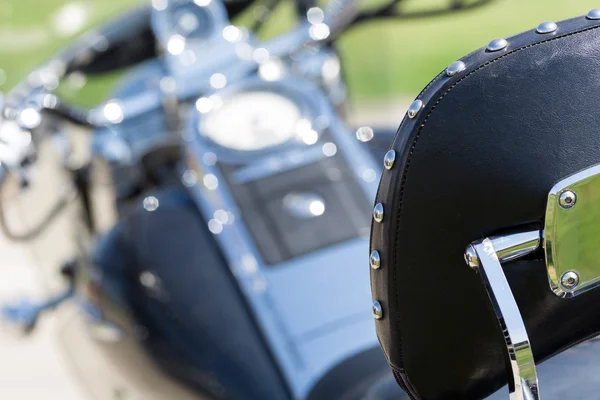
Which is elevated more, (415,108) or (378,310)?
(415,108)

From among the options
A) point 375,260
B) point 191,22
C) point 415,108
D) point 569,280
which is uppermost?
point 191,22

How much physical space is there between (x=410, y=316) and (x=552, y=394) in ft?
0.67

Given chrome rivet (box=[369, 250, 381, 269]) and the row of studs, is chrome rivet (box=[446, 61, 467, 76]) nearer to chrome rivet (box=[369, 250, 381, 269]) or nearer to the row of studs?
the row of studs

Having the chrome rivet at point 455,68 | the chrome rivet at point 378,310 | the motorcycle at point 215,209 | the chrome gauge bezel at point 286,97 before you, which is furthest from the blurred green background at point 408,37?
the chrome rivet at point 378,310

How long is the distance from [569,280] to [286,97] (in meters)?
1.18

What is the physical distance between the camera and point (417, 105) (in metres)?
0.84

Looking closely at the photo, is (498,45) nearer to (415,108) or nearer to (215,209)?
(415,108)

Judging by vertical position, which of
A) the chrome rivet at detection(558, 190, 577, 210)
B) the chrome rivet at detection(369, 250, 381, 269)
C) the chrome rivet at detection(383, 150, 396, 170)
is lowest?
the chrome rivet at detection(558, 190, 577, 210)

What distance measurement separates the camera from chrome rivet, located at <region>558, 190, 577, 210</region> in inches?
32.8

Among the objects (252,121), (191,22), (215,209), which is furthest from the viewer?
(191,22)

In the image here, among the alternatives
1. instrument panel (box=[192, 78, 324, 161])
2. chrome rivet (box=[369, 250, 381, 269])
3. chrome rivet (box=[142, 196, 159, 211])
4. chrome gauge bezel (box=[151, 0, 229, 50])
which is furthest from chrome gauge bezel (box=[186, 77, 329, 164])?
chrome rivet (box=[369, 250, 381, 269])

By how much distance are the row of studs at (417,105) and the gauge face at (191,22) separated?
1522 millimetres

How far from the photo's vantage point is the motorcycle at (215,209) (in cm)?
149

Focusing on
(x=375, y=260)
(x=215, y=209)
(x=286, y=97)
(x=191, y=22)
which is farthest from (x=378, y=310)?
(x=191, y=22)
